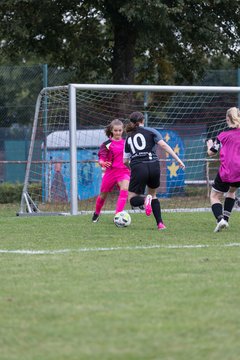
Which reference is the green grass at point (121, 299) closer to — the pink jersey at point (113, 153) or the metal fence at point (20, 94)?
the pink jersey at point (113, 153)

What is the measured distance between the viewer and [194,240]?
9.95 m

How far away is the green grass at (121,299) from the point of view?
4688 millimetres

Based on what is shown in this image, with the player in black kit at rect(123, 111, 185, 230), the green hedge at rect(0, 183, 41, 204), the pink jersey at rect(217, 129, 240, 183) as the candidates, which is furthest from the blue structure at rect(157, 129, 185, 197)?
the pink jersey at rect(217, 129, 240, 183)

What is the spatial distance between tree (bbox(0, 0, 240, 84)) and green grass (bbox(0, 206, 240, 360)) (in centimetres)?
1221

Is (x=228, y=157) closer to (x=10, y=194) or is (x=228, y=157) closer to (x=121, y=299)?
(x=121, y=299)

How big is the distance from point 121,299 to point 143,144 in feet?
19.6

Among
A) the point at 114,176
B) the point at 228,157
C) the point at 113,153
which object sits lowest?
the point at 114,176

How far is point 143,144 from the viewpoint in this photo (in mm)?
11750

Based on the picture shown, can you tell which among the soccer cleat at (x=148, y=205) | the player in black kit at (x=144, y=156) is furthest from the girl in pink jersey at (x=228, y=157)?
the soccer cleat at (x=148, y=205)

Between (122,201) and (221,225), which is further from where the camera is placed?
(122,201)

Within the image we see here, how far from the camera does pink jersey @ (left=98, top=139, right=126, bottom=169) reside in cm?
1262

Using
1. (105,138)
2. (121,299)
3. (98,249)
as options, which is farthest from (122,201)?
(105,138)

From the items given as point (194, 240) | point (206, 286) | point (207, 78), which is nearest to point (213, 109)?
point (207, 78)

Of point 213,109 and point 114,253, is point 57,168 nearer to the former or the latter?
point 213,109
